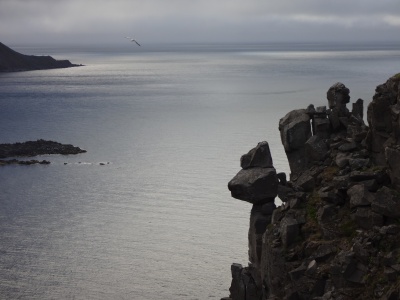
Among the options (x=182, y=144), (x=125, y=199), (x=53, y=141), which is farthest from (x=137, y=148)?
(x=125, y=199)

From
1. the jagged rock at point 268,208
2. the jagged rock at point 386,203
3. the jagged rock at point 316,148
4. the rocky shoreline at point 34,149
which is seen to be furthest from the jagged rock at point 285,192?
the rocky shoreline at point 34,149

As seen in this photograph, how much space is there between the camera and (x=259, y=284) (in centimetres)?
3412

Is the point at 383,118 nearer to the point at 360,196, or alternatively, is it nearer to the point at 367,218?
the point at 360,196

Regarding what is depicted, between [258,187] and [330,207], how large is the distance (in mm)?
4713

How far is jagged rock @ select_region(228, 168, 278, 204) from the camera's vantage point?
35.1 meters

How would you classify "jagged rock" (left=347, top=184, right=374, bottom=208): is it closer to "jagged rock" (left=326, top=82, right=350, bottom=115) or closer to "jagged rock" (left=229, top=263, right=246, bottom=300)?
"jagged rock" (left=326, top=82, right=350, bottom=115)

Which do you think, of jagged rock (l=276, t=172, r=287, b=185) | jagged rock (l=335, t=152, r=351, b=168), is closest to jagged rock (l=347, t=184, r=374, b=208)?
jagged rock (l=335, t=152, r=351, b=168)

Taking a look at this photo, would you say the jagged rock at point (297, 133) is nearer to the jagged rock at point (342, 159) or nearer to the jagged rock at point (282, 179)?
the jagged rock at point (282, 179)

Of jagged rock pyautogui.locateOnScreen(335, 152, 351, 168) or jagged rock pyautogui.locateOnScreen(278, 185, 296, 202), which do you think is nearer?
jagged rock pyautogui.locateOnScreen(335, 152, 351, 168)

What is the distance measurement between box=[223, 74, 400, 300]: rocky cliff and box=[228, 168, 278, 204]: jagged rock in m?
0.04

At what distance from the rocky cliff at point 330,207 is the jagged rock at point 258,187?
0.15 feet

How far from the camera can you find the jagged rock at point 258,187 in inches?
1383

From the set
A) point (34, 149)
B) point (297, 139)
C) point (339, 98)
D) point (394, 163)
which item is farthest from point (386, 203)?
point (34, 149)

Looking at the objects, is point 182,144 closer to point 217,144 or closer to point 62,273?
point 217,144
